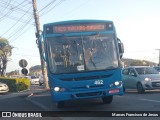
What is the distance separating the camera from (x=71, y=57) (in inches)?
449

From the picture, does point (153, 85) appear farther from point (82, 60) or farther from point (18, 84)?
point (18, 84)

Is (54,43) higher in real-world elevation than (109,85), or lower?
higher

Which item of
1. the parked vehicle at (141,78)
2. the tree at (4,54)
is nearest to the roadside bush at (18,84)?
the parked vehicle at (141,78)

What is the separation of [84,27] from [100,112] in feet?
10.8

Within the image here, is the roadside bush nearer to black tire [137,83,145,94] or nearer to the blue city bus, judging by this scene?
black tire [137,83,145,94]

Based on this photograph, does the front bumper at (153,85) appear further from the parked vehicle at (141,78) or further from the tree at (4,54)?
the tree at (4,54)

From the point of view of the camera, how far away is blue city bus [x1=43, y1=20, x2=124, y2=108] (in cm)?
1126

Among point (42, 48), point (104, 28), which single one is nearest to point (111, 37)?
point (104, 28)

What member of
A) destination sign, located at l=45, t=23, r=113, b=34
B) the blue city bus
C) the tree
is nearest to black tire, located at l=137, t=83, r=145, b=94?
the blue city bus

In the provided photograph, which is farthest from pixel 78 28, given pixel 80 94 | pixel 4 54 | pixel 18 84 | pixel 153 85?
pixel 4 54

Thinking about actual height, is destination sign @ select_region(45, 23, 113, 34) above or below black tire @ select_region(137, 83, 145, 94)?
above

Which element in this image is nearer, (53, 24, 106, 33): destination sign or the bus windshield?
the bus windshield

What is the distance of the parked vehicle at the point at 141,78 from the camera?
1734 centimetres

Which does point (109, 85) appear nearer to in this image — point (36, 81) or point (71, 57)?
point (71, 57)
